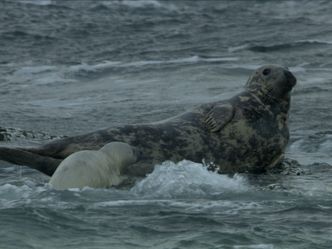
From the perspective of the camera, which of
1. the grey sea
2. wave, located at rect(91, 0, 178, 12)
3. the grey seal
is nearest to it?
the grey sea

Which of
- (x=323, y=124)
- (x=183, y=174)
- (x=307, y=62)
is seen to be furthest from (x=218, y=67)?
(x=183, y=174)

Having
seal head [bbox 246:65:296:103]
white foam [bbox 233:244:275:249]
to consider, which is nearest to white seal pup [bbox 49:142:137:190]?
white foam [bbox 233:244:275:249]

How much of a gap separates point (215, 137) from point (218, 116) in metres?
0.22

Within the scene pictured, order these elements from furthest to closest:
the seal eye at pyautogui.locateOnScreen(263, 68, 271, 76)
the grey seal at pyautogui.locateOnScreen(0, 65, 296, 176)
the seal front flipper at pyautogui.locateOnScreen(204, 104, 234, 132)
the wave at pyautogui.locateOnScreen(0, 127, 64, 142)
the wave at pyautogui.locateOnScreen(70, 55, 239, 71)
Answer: the wave at pyautogui.locateOnScreen(70, 55, 239, 71) → the wave at pyautogui.locateOnScreen(0, 127, 64, 142) → the seal eye at pyautogui.locateOnScreen(263, 68, 271, 76) → the seal front flipper at pyautogui.locateOnScreen(204, 104, 234, 132) → the grey seal at pyautogui.locateOnScreen(0, 65, 296, 176)

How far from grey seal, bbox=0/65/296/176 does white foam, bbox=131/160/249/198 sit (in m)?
0.42

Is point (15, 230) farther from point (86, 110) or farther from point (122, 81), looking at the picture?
point (122, 81)

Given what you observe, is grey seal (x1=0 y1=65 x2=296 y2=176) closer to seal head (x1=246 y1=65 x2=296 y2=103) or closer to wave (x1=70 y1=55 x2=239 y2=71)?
seal head (x1=246 y1=65 x2=296 y2=103)

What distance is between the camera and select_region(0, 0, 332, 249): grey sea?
7762 mm

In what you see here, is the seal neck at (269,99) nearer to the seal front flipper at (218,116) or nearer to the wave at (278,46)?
the seal front flipper at (218,116)

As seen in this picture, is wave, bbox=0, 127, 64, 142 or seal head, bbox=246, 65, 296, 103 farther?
wave, bbox=0, 127, 64, 142

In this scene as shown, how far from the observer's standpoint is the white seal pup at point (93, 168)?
880 centimetres

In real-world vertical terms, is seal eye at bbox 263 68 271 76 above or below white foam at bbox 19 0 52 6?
above

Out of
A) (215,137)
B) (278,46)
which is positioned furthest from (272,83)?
(278,46)

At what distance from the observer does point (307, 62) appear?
1900 centimetres
